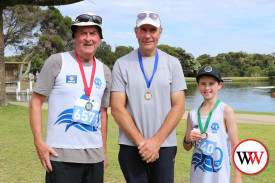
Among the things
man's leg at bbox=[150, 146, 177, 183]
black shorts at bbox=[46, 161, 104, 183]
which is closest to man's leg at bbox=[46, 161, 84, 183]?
black shorts at bbox=[46, 161, 104, 183]

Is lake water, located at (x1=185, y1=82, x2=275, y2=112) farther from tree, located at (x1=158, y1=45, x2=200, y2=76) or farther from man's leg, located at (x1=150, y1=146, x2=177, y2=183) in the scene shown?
tree, located at (x1=158, y1=45, x2=200, y2=76)

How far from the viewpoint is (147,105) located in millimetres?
2650

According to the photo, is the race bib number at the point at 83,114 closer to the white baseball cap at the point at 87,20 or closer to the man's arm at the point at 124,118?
the man's arm at the point at 124,118

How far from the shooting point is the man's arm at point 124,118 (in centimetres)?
264

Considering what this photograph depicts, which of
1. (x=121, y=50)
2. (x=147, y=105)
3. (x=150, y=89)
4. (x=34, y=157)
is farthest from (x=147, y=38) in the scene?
(x=121, y=50)

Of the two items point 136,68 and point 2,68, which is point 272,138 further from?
point 2,68

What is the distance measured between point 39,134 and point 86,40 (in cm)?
84

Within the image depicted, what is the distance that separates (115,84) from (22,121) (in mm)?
8225

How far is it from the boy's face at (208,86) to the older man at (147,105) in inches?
10.2

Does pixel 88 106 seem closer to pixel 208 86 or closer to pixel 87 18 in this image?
pixel 87 18

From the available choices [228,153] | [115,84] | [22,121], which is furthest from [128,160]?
[22,121]

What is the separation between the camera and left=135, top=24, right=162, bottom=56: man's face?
274cm

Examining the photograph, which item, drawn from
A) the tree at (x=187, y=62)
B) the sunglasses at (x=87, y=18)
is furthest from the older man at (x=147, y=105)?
the tree at (x=187, y=62)

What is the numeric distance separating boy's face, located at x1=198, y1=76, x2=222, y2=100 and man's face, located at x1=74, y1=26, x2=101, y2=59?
3.28ft
